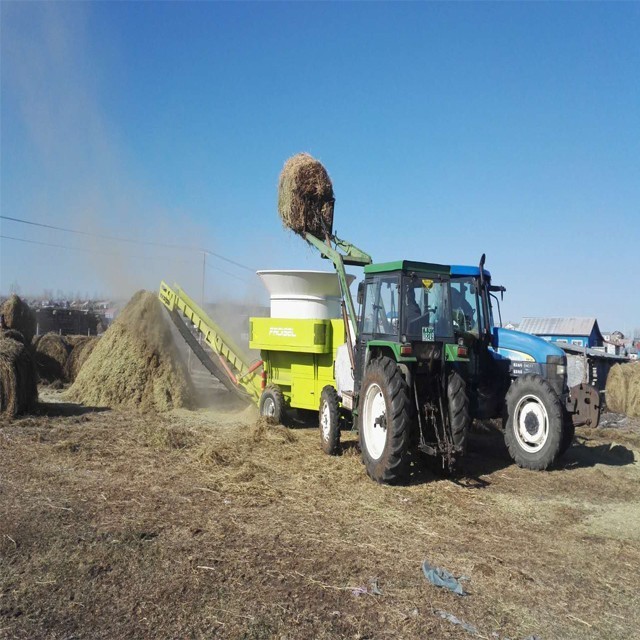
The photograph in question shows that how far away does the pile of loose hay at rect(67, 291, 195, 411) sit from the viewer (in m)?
13.8

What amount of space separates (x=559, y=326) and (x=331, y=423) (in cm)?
3314

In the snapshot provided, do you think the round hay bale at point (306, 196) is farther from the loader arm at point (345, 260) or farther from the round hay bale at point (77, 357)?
the round hay bale at point (77, 357)

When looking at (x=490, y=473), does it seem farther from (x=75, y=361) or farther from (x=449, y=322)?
(x=75, y=361)

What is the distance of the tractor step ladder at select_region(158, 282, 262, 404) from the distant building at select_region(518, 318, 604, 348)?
26.4 m

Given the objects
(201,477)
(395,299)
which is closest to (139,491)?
(201,477)

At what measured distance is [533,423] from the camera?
8.65 meters

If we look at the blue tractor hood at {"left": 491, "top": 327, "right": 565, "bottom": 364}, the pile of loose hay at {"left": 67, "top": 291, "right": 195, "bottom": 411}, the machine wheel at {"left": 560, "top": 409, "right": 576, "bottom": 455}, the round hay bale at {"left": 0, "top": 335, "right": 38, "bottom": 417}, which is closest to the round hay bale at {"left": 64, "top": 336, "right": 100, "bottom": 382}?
the pile of loose hay at {"left": 67, "top": 291, "right": 195, "bottom": 411}

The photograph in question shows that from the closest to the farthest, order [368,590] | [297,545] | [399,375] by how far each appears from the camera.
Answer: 1. [368,590]
2. [297,545]
3. [399,375]

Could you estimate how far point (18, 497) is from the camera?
671cm

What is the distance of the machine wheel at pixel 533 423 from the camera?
8.32 metres

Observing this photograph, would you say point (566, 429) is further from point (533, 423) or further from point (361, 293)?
point (361, 293)

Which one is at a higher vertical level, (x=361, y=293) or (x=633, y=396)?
(x=361, y=293)

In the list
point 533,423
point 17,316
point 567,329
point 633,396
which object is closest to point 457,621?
point 533,423

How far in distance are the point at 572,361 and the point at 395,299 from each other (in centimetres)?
546
